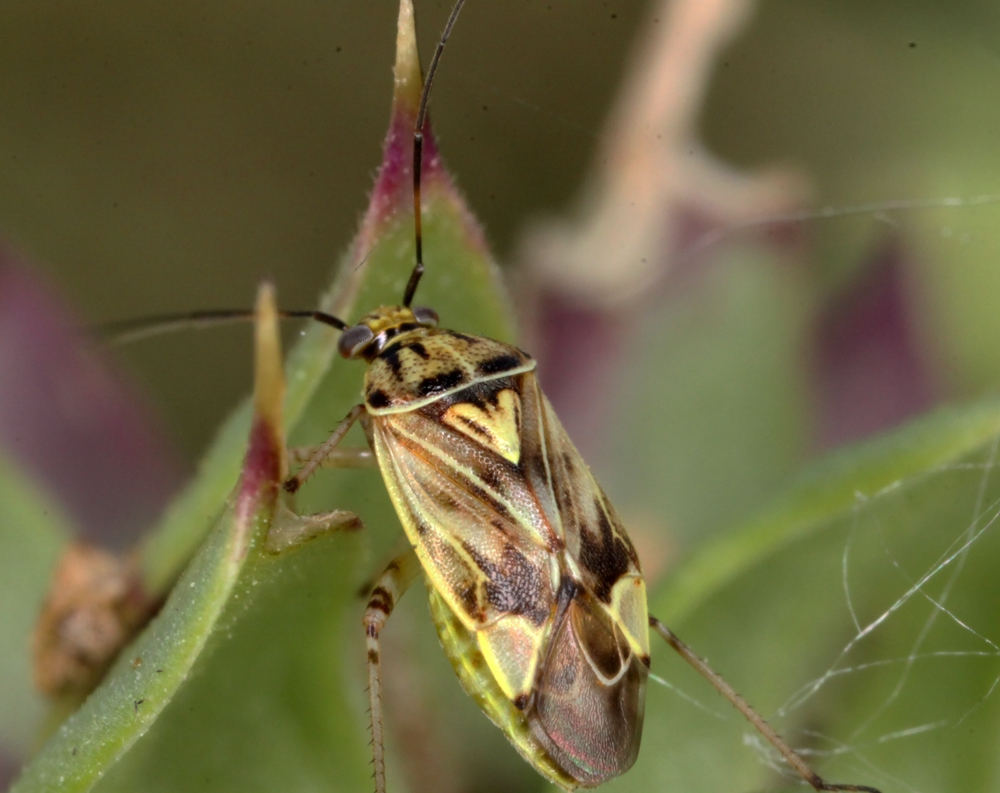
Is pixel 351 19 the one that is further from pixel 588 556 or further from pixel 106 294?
pixel 588 556

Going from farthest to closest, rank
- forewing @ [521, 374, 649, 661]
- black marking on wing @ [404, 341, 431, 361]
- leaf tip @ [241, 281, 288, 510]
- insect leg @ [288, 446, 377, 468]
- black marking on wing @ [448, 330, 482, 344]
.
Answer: black marking on wing @ [404, 341, 431, 361] < black marking on wing @ [448, 330, 482, 344] < forewing @ [521, 374, 649, 661] < insect leg @ [288, 446, 377, 468] < leaf tip @ [241, 281, 288, 510]

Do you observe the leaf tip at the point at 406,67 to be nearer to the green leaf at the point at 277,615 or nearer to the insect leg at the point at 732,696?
the green leaf at the point at 277,615

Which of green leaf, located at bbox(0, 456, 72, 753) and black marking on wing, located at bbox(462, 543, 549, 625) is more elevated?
black marking on wing, located at bbox(462, 543, 549, 625)

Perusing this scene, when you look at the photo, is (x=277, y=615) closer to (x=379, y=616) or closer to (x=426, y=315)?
(x=379, y=616)

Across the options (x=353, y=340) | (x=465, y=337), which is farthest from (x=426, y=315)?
(x=353, y=340)

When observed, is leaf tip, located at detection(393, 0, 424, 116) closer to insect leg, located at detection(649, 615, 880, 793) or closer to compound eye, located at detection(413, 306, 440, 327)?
compound eye, located at detection(413, 306, 440, 327)

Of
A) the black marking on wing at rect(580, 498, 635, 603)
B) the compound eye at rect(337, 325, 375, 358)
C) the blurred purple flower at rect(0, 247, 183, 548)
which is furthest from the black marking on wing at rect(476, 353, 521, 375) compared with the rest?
the blurred purple flower at rect(0, 247, 183, 548)

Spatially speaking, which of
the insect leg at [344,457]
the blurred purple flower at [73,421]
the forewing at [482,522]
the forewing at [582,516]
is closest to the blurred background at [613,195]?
the blurred purple flower at [73,421]

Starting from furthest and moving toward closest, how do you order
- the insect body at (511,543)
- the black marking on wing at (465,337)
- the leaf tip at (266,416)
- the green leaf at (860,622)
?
the black marking on wing at (465,337) < the insect body at (511,543) < the green leaf at (860,622) < the leaf tip at (266,416)
